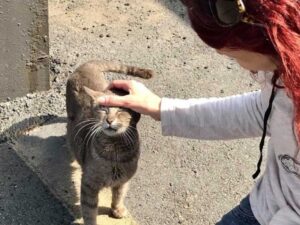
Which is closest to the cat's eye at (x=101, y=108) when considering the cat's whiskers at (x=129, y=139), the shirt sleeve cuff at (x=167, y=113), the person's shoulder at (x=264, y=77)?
the cat's whiskers at (x=129, y=139)

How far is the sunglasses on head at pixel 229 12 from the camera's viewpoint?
146 cm

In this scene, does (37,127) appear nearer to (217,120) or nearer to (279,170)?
(217,120)

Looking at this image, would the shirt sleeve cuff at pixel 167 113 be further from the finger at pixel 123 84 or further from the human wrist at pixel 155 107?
the finger at pixel 123 84

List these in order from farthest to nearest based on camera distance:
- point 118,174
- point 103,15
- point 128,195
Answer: point 103,15 < point 128,195 < point 118,174

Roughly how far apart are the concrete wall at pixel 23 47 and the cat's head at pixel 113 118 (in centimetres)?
94

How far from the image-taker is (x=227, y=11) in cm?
147

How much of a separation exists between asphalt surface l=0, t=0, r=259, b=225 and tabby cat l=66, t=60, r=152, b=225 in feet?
0.79

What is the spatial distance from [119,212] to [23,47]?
1.19 metres

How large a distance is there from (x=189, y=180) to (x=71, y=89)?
81 centimetres

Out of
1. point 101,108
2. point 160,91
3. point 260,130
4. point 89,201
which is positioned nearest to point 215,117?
point 260,130

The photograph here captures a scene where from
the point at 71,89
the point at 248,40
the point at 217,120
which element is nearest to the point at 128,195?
Answer: the point at 71,89

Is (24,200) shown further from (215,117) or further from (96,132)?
(215,117)

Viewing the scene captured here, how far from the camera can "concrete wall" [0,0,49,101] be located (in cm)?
337

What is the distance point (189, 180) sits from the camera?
10.6 feet
